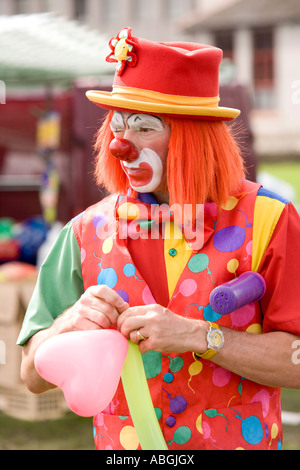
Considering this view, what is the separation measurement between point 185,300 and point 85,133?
3585mm

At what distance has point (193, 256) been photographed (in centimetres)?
146

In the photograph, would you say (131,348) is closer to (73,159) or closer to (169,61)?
(169,61)

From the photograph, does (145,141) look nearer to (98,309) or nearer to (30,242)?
(98,309)

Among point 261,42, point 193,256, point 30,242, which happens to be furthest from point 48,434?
point 261,42

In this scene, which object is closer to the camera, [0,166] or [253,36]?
[0,166]

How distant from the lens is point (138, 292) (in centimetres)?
145

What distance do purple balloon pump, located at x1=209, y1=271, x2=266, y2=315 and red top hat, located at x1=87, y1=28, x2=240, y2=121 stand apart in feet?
1.16

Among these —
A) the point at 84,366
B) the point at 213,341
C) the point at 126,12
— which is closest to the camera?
the point at 84,366

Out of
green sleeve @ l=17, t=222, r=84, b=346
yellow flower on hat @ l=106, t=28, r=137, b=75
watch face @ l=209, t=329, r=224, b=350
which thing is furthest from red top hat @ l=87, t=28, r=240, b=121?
watch face @ l=209, t=329, r=224, b=350

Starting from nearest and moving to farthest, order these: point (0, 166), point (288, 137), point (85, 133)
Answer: point (85, 133) → point (0, 166) → point (288, 137)

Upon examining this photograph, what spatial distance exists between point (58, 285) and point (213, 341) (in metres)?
0.40

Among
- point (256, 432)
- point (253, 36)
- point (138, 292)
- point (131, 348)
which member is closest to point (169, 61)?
point (138, 292)

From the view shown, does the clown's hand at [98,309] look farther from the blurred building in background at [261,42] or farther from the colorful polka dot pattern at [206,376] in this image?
the blurred building in background at [261,42]

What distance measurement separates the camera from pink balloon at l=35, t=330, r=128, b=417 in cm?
123
